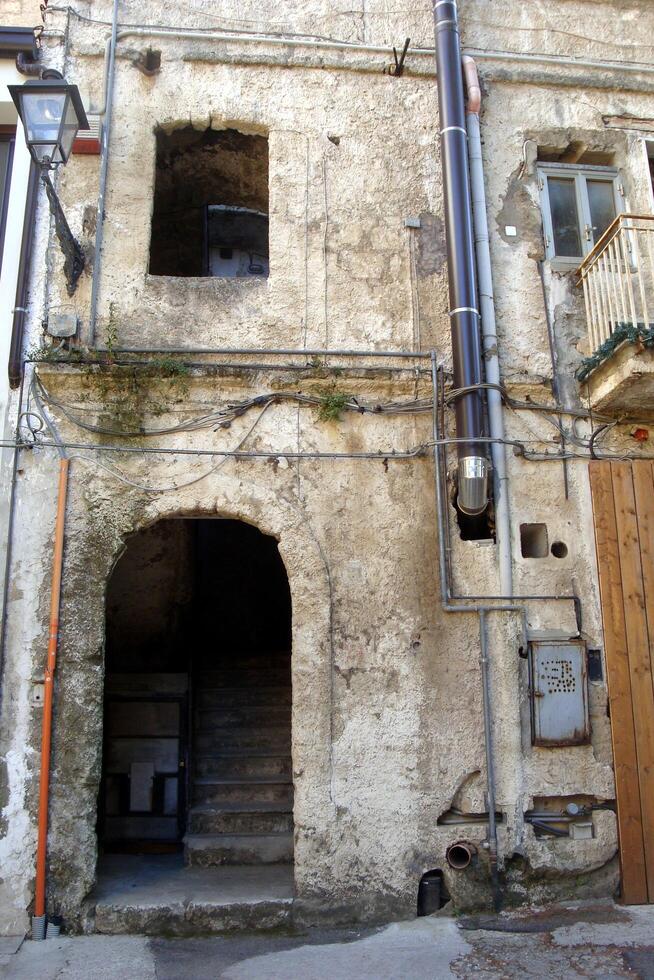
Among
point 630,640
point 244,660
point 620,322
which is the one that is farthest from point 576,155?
point 244,660

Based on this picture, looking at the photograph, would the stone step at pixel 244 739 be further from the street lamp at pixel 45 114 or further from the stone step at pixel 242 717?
the street lamp at pixel 45 114

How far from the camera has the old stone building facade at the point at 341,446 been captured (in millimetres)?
4953

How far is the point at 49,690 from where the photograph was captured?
484 centimetres

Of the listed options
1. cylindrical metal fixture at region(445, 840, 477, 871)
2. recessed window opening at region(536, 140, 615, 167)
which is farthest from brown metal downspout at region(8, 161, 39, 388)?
cylindrical metal fixture at region(445, 840, 477, 871)

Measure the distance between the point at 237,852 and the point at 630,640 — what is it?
3.56 meters

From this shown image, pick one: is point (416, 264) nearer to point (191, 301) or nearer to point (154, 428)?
point (191, 301)

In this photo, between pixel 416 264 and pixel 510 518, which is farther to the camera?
pixel 416 264

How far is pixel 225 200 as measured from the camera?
7.11 meters

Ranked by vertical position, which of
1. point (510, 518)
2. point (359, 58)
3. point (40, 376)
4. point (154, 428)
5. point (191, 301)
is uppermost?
point (359, 58)

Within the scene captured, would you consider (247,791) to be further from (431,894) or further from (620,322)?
(620,322)

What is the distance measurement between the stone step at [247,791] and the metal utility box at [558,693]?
7.85 feet

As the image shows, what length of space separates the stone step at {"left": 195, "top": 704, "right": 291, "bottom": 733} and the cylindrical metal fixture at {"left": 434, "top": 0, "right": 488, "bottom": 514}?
123 inches

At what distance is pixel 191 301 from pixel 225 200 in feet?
6.86

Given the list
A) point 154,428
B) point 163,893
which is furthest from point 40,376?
point 163,893
